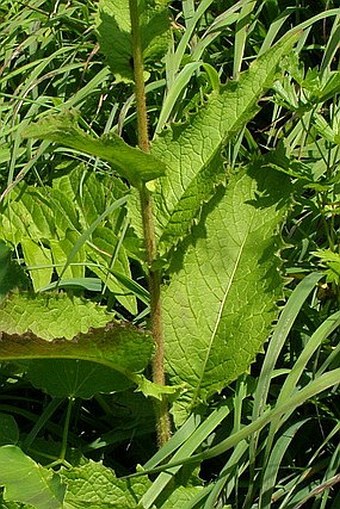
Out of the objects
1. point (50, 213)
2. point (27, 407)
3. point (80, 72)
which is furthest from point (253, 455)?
point (80, 72)

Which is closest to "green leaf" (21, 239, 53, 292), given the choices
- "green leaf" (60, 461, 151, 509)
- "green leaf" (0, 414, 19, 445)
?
"green leaf" (0, 414, 19, 445)

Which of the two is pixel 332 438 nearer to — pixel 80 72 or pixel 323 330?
pixel 323 330

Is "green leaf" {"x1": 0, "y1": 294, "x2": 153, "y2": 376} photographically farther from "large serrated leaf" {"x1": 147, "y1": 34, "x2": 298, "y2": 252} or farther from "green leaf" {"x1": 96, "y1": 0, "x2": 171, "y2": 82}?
"green leaf" {"x1": 96, "y1": 0, "x2": 171, "y2": 82}

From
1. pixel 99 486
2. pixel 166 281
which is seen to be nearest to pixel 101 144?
pixel 166 281

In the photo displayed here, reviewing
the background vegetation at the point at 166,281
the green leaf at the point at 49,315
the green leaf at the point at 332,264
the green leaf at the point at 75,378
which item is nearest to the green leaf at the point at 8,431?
the background vegetation at the point at 166,281

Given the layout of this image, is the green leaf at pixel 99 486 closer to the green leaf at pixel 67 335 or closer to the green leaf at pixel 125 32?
the green leaf at pixel 67 335
